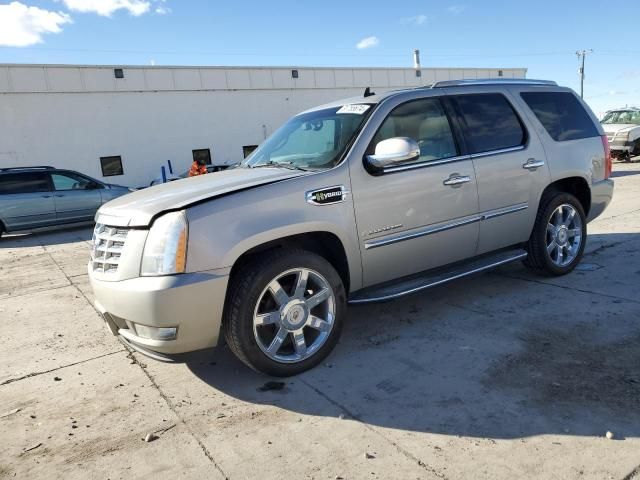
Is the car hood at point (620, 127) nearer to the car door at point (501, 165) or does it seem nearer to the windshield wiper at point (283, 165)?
the car door at point (501, 165)

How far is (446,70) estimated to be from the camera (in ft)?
95.4

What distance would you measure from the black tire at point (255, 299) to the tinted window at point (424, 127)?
3.88ft

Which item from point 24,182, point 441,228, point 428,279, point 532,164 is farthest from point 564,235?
point 24,182

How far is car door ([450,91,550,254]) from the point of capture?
443cm

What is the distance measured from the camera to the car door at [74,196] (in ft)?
41.0

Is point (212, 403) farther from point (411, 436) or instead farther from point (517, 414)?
point (517, 414)

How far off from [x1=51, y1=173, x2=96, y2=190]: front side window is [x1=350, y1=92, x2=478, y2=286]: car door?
11002 mm

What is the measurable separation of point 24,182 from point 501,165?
1159cm

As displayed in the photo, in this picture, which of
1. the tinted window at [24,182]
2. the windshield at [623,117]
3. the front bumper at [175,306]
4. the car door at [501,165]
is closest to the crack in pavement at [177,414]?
the front bumper at [175,306]

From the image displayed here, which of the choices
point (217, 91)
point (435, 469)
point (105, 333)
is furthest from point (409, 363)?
point (217, 91)

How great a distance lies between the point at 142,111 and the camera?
68.9 ft

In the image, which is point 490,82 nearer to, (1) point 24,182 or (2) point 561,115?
(2) point 561,115

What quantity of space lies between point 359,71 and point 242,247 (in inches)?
983

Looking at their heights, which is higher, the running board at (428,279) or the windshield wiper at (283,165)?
the windshield wiper at (283,165)
